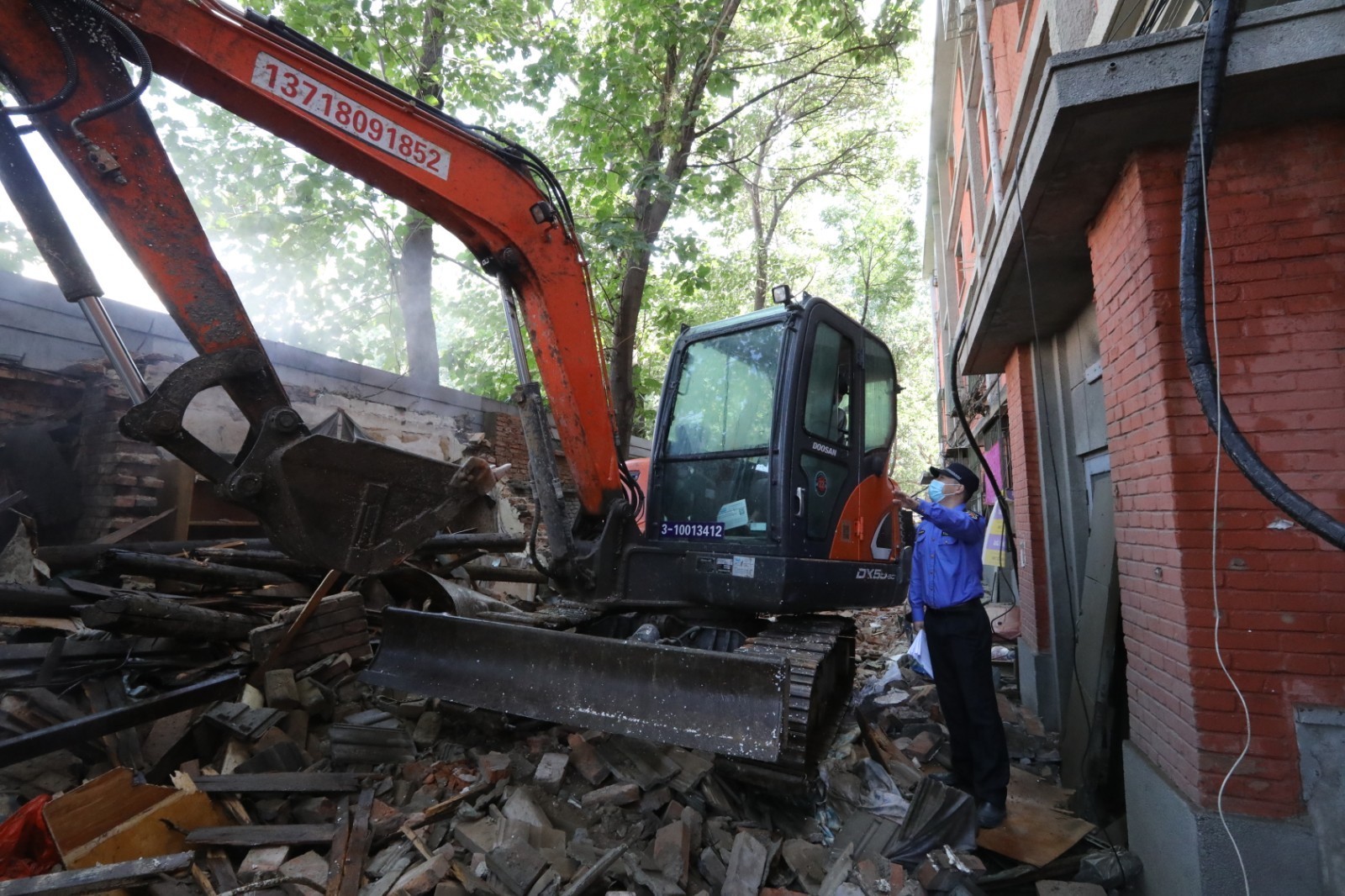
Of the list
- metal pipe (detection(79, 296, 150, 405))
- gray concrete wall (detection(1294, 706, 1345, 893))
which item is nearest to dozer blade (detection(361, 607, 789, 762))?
gray concrete wall (detection(1294, 706, 1345, 893))

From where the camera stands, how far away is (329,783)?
137 inches

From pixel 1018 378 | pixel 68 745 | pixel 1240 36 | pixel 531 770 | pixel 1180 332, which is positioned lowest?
pixel 531 770

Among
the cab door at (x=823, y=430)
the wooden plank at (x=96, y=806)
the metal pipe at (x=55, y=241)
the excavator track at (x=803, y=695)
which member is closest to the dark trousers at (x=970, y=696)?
the excavator track at (x=803, y=695)

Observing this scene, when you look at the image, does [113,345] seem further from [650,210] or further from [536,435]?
[650,210]

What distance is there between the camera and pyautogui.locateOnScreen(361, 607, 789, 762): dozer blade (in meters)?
3.40

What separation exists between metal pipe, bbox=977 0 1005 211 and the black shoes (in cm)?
391

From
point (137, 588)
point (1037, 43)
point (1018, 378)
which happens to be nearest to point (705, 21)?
Result: point (1037, 43)

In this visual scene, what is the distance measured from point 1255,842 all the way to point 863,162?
16.7 metres

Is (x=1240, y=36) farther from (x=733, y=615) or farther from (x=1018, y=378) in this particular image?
(x=1018, y=378)

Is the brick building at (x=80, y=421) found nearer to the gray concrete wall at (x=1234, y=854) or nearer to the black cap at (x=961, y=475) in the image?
the black cap at (x=961, y=475)

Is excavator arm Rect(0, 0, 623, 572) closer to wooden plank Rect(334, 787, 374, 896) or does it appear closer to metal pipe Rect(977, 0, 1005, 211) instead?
wooden plank Rect(334, 787, 374, 896)

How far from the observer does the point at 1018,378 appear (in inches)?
251

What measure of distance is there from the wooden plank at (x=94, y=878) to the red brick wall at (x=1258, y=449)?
379cm

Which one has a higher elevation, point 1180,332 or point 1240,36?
point 1240,36
